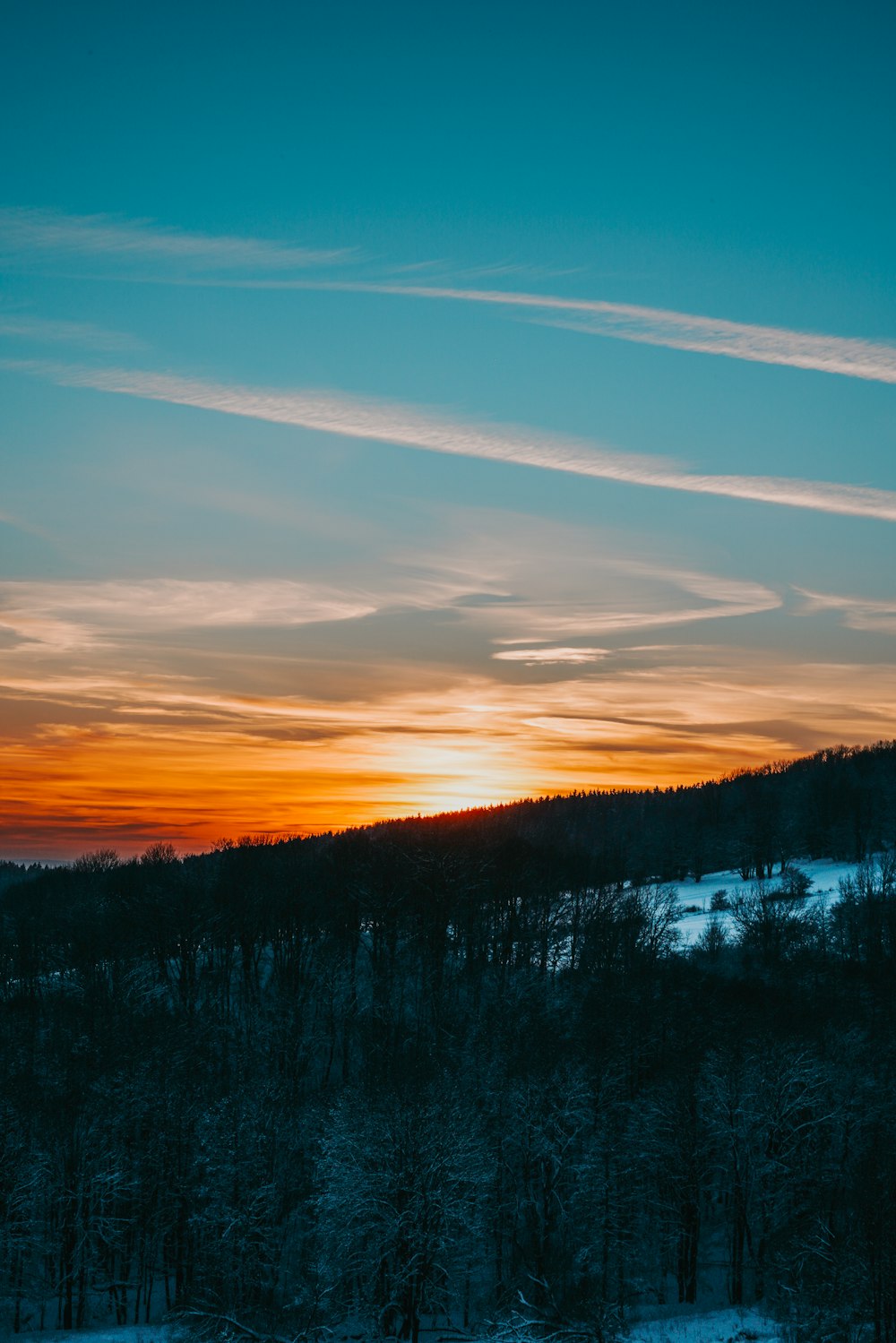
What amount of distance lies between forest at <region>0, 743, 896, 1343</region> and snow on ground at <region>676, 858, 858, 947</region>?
3296 centimetres

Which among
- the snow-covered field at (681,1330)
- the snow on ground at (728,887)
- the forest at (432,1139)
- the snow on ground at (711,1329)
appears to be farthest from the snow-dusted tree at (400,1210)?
the snow on ground at (728,887)

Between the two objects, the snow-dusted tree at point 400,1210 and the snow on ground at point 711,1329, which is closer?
the snow on ground at point 711,1329

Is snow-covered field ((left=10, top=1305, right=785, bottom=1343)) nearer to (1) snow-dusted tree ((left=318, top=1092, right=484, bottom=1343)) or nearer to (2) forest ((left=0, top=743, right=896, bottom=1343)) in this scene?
(2) forest ((left=0, top=743, right=896, bottom=1343))

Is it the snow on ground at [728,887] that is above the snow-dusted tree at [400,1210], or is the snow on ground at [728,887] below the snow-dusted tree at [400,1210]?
above

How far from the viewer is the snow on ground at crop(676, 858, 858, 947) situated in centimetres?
14462

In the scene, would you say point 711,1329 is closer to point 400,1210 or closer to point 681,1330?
point 681,1330

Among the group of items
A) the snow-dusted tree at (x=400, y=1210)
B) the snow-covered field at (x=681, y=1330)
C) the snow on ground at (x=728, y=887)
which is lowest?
the snow-covered field at (x=681, y=1330)

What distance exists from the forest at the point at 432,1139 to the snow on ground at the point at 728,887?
108ft

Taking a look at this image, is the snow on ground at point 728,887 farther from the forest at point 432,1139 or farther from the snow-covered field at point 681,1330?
the snow-covered field at point 681,1330

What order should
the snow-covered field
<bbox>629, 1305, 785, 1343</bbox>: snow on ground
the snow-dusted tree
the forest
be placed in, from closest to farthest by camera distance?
<bbox>629, 1305, 785, 1343</bbox>: snow on ground, the snow-covered field, the snow-dusted tree, the forest

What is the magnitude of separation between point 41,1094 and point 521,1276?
119 feet

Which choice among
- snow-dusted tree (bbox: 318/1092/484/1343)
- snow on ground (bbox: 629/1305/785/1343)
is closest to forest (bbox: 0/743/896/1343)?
snow-dusted tree (bbox: 318/1092/484/1343)

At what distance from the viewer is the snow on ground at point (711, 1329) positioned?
47.0m

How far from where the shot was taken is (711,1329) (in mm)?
49469
